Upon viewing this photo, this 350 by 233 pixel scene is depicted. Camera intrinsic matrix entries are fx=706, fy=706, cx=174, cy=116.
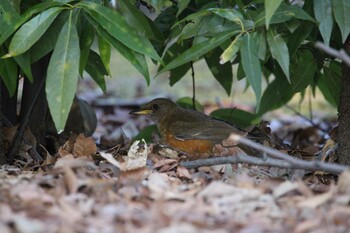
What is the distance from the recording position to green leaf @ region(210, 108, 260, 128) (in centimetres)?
531

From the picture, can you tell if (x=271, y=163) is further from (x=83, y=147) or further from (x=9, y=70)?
(x=9, y=70)

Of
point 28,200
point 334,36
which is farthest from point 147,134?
point 28,200

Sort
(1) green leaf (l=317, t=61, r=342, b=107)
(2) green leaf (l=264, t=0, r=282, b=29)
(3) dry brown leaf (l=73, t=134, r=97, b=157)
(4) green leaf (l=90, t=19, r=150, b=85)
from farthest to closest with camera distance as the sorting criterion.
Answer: (1) green leaf (l=317, t=61, r=342, b=107) < (3) dry brown leaf (l=73, t=134, r=97, b=157) < (4) green leaf (l=90, t=19, r=150, b=85) < (2) green leaf (l=264, t=0, r=282, b=29)

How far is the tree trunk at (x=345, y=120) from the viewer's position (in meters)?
3.75

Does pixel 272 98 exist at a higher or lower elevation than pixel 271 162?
lower

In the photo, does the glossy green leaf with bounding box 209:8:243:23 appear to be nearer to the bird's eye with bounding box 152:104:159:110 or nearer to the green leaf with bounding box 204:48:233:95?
the green leaf with bounding box 204:48:233:95

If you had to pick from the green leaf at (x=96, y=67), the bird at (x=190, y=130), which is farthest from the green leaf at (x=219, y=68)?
the green leaf at (x=96, y=67)

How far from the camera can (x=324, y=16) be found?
332 cm

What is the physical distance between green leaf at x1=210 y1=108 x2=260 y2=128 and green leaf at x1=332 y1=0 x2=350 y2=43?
202 cm

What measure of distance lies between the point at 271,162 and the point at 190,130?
6.25 feet

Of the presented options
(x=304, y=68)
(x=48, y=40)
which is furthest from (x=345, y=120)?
(x=48, y=40)

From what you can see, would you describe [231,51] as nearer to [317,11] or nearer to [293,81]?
[317,11]

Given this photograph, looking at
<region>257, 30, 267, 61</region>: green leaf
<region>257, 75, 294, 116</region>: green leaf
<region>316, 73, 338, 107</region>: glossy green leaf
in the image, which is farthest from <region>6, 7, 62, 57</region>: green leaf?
<region>257, 75, 294, 116</region>: green leaf

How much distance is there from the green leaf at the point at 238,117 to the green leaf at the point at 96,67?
1277 mm
